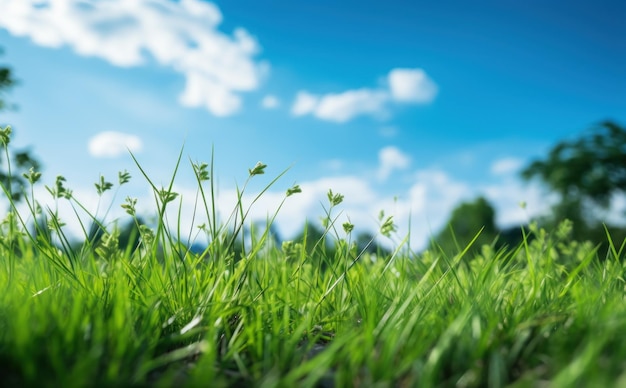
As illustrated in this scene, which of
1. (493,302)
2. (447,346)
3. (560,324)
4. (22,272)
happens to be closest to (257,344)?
(447,346)

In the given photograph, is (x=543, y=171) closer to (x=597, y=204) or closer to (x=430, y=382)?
(x=597, y=204)

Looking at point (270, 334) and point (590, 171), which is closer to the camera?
point (270, 334)

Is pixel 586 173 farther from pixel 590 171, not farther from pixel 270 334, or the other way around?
pixel 270 334

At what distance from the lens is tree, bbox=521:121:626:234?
132 feet

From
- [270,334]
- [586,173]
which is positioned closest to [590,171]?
[586,173]

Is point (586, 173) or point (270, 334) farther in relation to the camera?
point (586, 173)

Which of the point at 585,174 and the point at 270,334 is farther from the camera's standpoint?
the point at 585,174

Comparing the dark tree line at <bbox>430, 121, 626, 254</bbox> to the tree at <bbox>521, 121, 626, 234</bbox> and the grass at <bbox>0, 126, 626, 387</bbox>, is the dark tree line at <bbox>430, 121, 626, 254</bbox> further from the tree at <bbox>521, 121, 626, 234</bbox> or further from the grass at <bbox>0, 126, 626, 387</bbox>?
the grass at <bbox>0, 126, 626, 387</bbox>

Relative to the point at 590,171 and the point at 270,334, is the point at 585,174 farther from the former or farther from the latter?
the point at 270,334

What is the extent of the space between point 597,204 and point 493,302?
4341 centimetres

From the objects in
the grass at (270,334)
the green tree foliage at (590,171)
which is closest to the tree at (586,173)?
the green tree foliage at (590,171)

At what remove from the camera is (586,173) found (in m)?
40.6

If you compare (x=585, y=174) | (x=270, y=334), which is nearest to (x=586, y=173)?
(x=585, y=174)

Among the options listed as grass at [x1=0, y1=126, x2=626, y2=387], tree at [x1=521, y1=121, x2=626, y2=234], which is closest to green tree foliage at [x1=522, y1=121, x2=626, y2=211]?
tree at [x1=521, y1=121, x2=626, y2=234]
